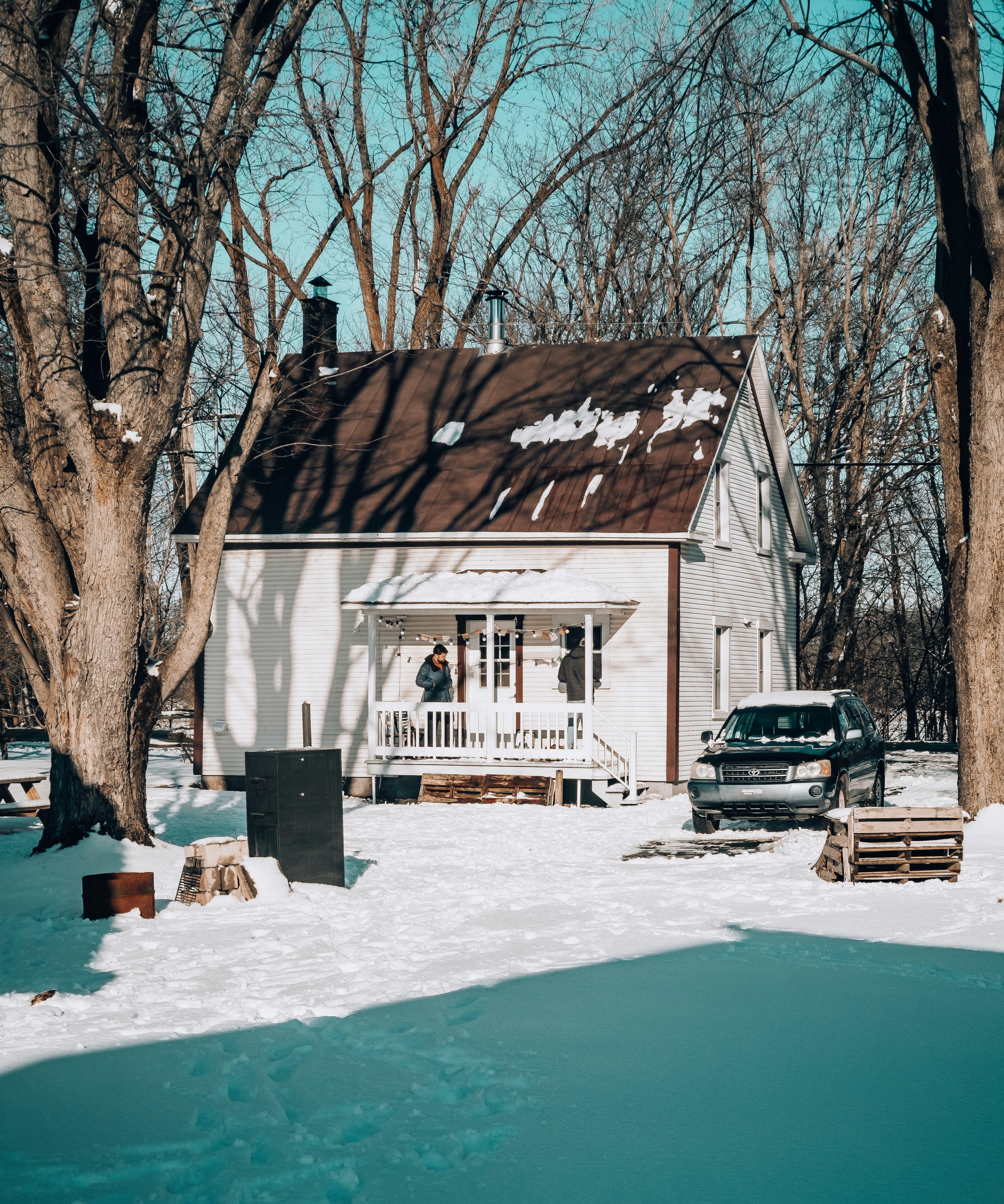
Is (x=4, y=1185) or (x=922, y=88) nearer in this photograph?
(x=4, y=1185)

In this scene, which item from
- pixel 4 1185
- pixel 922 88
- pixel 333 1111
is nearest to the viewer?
pixel 4 1185

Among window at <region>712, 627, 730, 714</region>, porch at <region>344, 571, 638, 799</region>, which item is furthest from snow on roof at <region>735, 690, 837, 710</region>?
window at <region>712, 627, 730, 714</region>

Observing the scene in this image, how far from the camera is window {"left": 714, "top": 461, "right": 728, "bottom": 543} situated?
22922mm

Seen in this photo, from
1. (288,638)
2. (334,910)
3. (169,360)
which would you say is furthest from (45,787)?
(334,910)

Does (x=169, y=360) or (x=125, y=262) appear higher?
(x=125, y=262)

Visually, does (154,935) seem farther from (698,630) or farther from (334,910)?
(698,630)

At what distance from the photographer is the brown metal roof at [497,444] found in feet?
69.3

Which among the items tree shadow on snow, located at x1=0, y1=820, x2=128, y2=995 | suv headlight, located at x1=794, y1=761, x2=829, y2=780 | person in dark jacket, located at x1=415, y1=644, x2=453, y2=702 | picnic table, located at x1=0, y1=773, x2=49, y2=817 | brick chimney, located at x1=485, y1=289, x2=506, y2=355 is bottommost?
tree shadow on snow, located at x1=0, y1=820, x2=128, y2=995

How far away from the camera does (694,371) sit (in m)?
23.1

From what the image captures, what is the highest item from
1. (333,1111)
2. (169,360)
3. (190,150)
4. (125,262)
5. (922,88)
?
(922,88)

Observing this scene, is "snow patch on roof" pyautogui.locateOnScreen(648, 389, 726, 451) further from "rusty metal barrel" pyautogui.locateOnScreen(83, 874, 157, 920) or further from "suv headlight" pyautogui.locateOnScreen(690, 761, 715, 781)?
"rusty metal barrel" pyautogui.locateOnScreen(83, 874, 157, 920)

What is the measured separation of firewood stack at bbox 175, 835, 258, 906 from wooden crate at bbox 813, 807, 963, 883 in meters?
4.78

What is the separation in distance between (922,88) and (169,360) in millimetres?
8805

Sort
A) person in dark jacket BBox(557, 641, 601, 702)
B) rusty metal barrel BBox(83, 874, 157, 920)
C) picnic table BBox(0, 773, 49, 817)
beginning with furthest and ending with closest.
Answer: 1. person in dark jacket BBox(557, 641, 601, 702)
2. picnic table BBox(0, 773, 49, 817)
3. rusty metal barrel BBox(83, 874, 157, 920)
